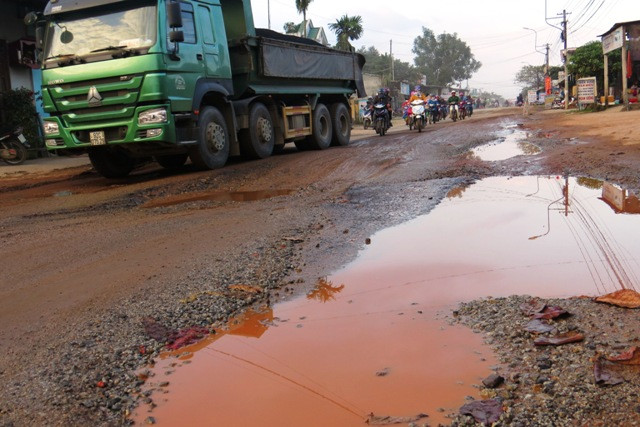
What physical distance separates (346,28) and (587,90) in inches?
820

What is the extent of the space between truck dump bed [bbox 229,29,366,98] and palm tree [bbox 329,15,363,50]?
28516mm

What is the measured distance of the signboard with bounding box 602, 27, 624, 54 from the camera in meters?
24.2

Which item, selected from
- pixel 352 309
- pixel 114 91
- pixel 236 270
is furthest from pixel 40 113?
pixel 352 309

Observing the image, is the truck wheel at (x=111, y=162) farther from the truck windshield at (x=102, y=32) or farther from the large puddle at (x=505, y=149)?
the large puddle at (x=505, y=149)

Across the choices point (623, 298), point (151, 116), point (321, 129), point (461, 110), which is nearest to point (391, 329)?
point (623, 298)

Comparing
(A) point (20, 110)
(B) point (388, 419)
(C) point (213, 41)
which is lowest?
(B) point (388, 419)

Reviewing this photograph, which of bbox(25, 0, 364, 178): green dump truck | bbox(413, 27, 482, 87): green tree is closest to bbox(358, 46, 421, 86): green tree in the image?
bbox(413, 27, 482, 87): green tree

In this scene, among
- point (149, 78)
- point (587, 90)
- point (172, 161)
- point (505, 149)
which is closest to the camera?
point (149, 78)

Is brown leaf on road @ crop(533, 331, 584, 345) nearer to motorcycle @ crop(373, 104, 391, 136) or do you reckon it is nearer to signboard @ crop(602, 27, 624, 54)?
motorcycle @ crop(373, 104, 391, 136)

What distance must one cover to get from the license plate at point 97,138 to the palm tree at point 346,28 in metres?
36.5

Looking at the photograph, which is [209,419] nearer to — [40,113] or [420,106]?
[40,113]

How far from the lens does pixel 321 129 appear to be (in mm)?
14789

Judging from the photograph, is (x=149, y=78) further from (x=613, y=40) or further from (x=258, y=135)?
(x=613, y=40)

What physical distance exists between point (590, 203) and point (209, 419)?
4.92m
